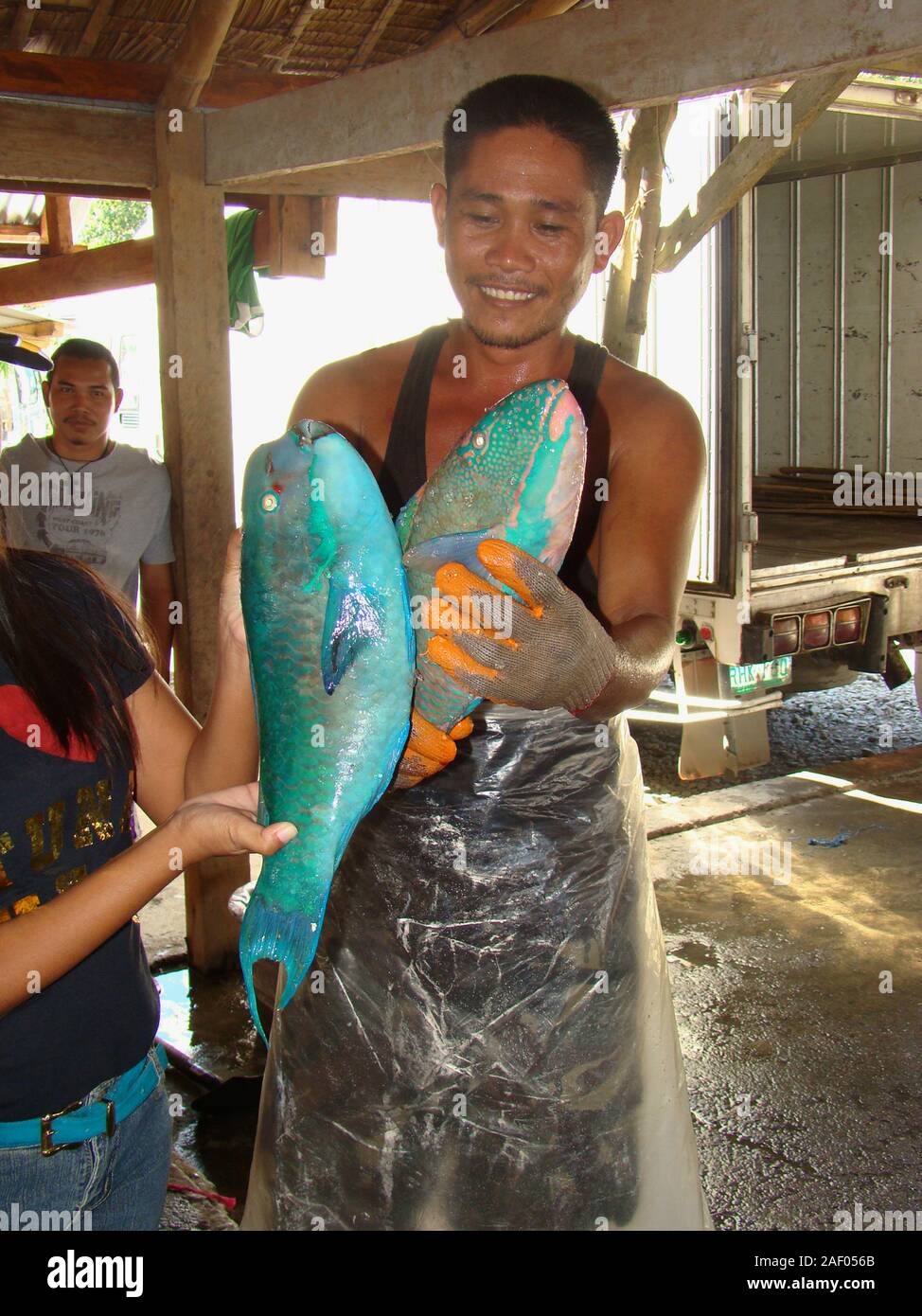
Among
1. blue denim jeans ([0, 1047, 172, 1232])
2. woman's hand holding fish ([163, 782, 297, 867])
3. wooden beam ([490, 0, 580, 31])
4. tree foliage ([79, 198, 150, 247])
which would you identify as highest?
tree foliage ([79, 198, 150, 247])

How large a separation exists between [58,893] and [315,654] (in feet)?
2.01

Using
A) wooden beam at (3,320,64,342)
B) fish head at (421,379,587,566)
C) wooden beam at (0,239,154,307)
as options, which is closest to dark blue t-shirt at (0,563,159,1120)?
fish head at (421,379,587,566)

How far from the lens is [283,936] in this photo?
140 cm

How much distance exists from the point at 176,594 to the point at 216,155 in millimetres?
1488

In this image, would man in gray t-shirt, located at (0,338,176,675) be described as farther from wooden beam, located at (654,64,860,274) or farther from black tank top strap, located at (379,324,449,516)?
wooden beam, located at (654,64,860,274)

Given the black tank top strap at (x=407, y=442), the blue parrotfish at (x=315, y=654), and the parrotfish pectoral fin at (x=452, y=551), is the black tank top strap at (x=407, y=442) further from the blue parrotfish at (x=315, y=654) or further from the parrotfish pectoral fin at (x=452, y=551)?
the blue parrotfish at (x=315, y=654)

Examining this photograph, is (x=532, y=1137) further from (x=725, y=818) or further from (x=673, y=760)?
(x=673, y=760)

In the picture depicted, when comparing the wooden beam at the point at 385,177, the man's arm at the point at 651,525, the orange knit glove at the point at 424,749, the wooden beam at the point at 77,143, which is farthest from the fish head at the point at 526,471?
the wooden beam at the point at 385,177

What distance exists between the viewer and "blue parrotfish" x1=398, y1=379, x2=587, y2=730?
1.46 m

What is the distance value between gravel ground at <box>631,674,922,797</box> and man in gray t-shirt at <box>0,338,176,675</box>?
359 cm

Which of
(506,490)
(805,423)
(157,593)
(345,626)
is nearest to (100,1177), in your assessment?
(345,626)

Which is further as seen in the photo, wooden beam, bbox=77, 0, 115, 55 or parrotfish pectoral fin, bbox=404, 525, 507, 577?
wooden beam, bbox=77, 0, 115, 55

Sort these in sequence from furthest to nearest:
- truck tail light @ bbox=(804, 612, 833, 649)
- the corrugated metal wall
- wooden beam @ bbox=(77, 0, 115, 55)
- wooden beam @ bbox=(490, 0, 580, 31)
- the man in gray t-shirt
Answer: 1. the corrugated metal wall
2. truck tail light @ bbox=(804, 612, 833, 649)
3. the man in gray t-shirt
4. wooden beam @ bbox=(490, 0, 580, 31)
5. wooden beam @ bbox=(77, 0, 115, 55)

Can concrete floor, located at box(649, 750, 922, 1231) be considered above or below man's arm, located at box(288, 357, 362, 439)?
below
